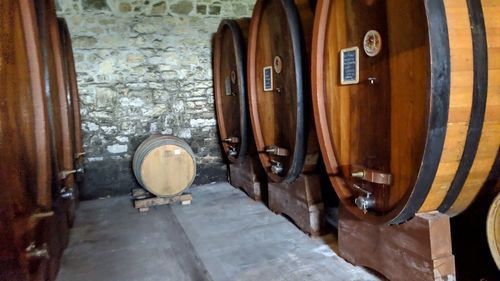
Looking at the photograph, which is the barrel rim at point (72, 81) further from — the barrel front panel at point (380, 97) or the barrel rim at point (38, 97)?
the barrel front panel at point (380, 97)

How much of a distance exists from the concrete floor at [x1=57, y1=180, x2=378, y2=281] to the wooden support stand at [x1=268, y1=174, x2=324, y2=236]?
8 cm

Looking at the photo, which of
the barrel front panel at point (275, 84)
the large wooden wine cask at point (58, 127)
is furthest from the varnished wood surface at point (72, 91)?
the barrel front panel at point (275, 84)

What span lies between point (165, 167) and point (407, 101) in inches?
99.6

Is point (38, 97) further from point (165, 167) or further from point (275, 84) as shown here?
point (165, 167)

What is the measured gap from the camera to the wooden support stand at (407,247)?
1639 millimetres

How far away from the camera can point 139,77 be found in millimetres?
4289

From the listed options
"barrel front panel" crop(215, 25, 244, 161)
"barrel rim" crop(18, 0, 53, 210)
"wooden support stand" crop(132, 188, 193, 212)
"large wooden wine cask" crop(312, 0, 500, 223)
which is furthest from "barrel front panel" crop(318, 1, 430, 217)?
"wooden support stand" crop(132, 188, 193, 212)

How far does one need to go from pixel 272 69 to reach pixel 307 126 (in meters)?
0.61

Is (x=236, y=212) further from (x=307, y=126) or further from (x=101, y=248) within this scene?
(x=307, y=126)

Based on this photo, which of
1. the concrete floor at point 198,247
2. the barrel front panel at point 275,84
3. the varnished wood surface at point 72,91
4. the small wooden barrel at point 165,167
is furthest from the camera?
the small wooden barrel at point 165,167

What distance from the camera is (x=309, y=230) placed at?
267cm

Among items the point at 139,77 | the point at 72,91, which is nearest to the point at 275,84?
the point at 72,91

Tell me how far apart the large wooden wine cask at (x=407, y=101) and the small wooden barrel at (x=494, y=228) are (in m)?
0.12

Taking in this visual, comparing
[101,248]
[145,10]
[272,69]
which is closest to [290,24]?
[272,69]
